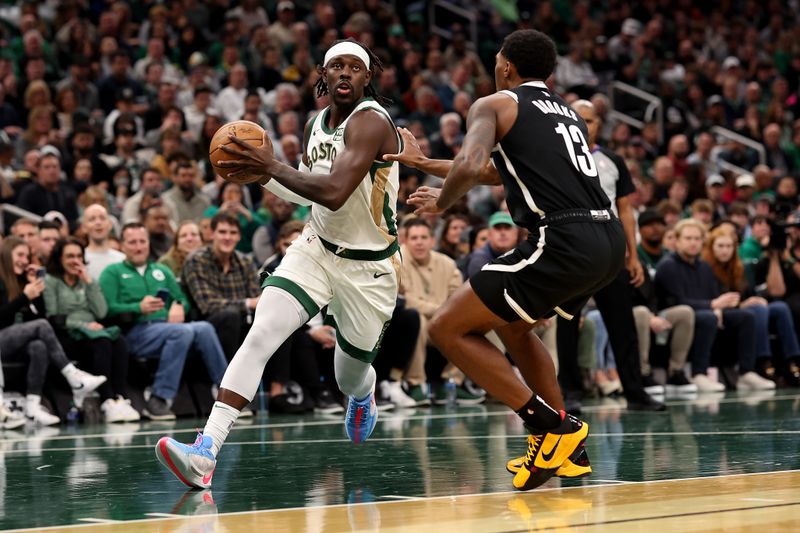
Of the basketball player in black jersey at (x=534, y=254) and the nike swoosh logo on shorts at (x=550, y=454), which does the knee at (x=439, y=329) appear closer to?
the basketball player in black jersey at (x=534, y=254)

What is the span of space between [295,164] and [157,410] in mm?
4514

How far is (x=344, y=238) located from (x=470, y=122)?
3.57 feet

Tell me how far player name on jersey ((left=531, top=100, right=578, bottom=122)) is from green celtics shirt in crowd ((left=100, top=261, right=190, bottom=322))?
556cm

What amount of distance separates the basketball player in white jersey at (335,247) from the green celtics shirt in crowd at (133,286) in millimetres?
4250

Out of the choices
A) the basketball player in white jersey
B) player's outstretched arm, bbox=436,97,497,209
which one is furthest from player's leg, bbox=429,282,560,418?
the basketball player in white jersey

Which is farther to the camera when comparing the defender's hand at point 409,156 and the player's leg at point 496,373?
the defender's hand at point 409,156

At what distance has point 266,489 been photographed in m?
6.20

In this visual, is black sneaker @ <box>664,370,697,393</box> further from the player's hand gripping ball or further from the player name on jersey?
the player's hand gripping ball

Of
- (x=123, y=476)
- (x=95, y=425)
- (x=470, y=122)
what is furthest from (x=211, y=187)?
(x=470, y=122)

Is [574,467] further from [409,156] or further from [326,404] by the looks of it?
[326,404]

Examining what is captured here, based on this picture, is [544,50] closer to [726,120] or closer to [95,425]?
[95,425]

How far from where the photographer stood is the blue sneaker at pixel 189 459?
19.5 feet

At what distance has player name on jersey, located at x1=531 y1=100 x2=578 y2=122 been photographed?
616 cm

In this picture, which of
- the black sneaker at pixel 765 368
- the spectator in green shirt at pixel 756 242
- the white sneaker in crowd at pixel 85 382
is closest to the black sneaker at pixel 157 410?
the white sneaker in crowd at pixel 85 382
